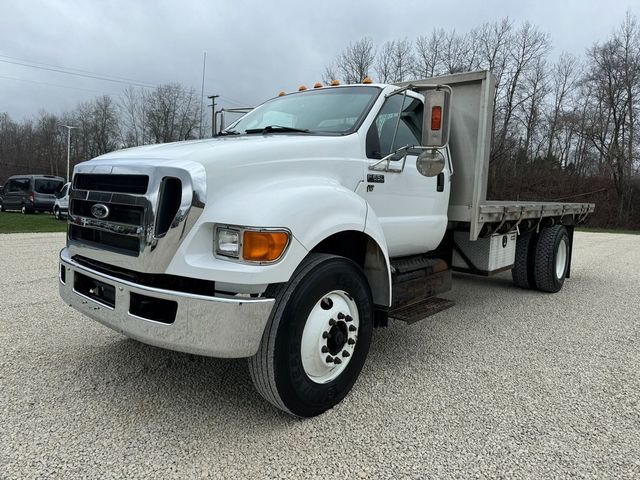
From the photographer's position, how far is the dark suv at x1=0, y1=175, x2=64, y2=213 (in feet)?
77.7

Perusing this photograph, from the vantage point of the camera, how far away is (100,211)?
2830 mm

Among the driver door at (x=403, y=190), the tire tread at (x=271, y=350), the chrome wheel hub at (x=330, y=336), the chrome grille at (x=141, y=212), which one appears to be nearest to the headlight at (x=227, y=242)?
the chrome grille at (x=141, y=212)

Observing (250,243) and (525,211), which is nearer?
(250,243)

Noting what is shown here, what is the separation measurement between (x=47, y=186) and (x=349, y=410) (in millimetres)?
26115

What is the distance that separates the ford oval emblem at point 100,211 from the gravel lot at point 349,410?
3.92 feet

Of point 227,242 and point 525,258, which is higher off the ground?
point 227,242

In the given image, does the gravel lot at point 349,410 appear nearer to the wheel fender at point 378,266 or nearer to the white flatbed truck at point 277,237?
the white flatbed truck at point 277,237

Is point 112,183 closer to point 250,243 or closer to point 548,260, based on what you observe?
point 250,243

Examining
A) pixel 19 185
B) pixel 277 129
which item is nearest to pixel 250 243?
pixel 277 129

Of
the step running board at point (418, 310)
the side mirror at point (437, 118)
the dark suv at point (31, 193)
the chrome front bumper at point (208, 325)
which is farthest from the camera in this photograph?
the dark suv at point (31, 193)

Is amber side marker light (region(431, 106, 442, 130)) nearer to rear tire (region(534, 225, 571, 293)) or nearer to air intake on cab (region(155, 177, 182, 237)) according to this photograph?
air intake on cab (region(155, 177, 182, 237))

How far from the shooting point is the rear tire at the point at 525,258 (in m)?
6.66

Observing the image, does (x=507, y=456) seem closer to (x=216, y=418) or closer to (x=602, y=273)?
(x=216, y=418)

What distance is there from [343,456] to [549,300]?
16.2ft
